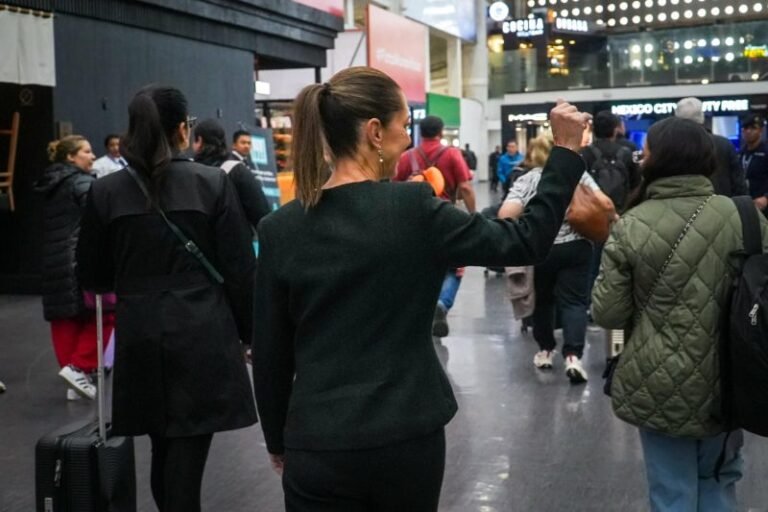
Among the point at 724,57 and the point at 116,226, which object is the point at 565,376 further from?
the point at 724,57

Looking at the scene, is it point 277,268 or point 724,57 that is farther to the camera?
point 724,57

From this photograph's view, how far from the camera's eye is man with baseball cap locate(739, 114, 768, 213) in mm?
12062

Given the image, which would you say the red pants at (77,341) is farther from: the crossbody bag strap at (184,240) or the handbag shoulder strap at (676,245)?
the handbag shoulder strap at (676,245)

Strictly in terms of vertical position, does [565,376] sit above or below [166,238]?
below

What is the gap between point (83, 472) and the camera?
4.15 meters

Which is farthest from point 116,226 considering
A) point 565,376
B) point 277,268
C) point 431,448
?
point 565,376

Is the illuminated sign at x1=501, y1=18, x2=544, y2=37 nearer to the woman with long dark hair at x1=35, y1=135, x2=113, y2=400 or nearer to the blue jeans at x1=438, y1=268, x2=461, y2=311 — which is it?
the blue jeans at x1=438, y1=268, x2=461, y2=311

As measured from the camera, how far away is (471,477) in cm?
598

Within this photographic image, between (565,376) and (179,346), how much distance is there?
516cm

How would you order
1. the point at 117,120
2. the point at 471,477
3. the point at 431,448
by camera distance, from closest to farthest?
the point at 431,448 < the point at 471,477 < the point at 117,120

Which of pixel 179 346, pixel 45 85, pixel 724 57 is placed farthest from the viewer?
pixel 724 57

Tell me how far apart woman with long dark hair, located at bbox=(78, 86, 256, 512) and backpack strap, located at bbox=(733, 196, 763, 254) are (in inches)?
68.2

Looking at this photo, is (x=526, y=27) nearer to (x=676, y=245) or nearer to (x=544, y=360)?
(x=544, y=360)

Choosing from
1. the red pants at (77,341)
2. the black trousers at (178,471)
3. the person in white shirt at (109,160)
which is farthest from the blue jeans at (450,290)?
the black trousers at (178,471)
